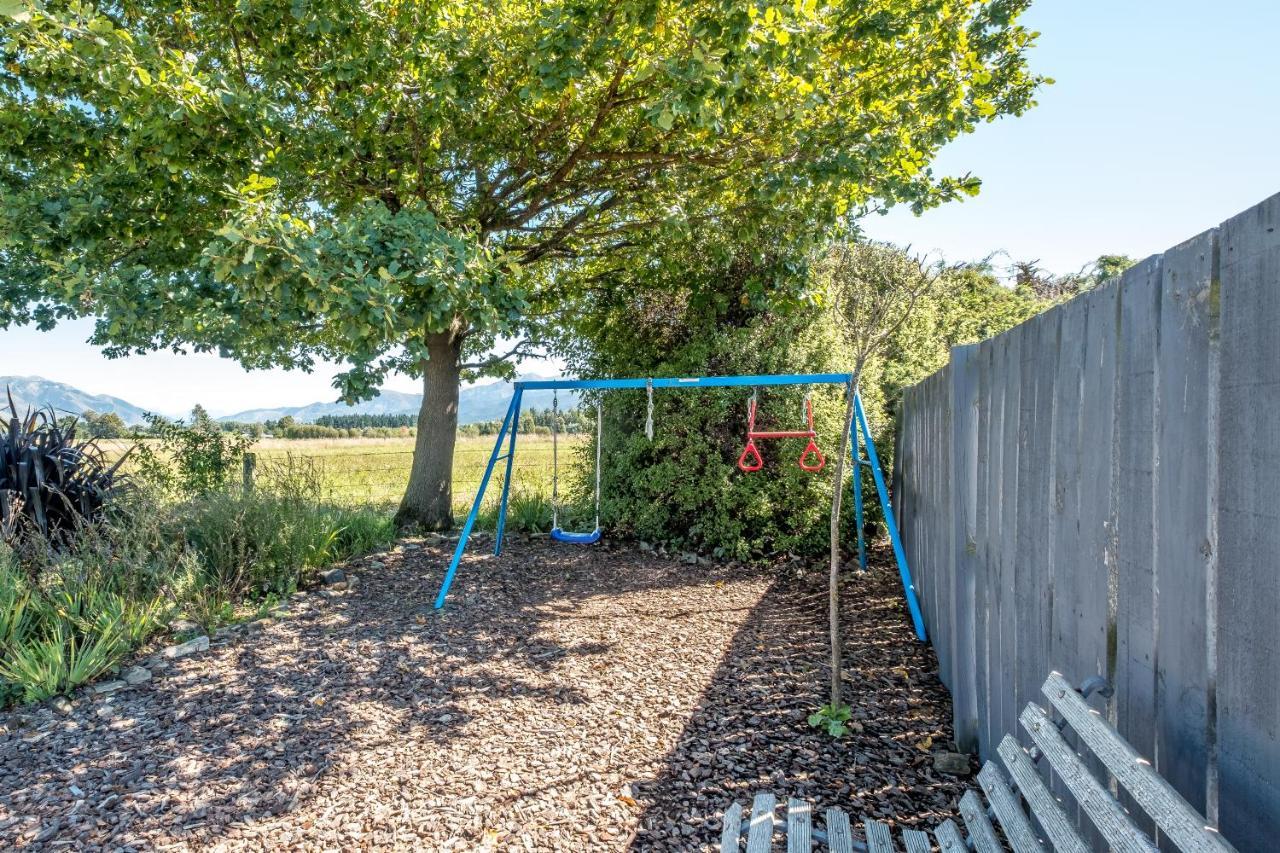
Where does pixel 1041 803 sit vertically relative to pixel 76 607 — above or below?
above

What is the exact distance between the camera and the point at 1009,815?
5.73 ft

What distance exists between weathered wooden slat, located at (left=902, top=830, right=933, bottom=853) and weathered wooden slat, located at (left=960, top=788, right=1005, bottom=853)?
0.50 ft

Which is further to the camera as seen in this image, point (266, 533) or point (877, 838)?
point (266, 533)

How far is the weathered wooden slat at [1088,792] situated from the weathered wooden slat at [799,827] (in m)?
0.74

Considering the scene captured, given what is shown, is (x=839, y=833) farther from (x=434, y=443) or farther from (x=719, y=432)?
(x=434, y=443)

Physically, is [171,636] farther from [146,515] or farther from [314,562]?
[314,562]

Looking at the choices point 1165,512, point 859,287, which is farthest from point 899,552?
point 1165,512

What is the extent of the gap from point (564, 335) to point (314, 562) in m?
3.72

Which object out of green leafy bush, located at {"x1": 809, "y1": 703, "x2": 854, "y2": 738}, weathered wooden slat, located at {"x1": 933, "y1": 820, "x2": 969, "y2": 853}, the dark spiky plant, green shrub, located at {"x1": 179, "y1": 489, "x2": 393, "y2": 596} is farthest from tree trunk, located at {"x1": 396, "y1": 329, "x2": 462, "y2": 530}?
weathered wooden slat, located at {"x1": 933, "y1": 820, "x2": 969, "y2": 853}

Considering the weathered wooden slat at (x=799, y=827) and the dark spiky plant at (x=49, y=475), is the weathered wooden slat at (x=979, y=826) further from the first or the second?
the dark spiky plant at (x=49, y=475)

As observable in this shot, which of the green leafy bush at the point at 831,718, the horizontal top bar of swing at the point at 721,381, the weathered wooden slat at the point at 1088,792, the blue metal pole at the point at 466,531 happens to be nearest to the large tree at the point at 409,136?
the horizontal top bar of swing at the point at 721,381

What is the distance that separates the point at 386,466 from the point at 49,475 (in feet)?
49.8

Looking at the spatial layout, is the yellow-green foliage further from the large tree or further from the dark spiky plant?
the dark spiky plant

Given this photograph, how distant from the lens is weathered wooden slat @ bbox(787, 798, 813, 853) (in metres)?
2.02
